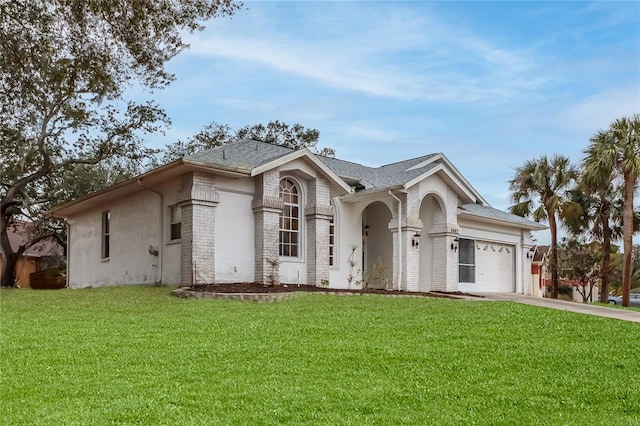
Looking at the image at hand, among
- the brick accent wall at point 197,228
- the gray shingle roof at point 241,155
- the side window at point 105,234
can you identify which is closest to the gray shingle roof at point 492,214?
the gray shingle roof at point 241,155

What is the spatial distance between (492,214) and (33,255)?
30054 mm

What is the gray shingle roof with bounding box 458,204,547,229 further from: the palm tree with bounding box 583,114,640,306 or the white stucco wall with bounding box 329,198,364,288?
the white stucco wall with bounding box 329,198,364,288

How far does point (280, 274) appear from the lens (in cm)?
2052

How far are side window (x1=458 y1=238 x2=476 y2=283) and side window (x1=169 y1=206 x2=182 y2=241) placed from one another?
12.0 meters

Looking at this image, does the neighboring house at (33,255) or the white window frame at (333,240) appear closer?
the white window frame at (333,240)

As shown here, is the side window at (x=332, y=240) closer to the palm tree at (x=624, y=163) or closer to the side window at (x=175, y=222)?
the side window at (x=175, y=222)

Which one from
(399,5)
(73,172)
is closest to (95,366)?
(399,5)

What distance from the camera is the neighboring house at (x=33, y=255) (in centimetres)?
4125

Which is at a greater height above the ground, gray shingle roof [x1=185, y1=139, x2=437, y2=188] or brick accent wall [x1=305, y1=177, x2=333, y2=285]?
gray shingle roof [x1=185, y1=139, x2=437, y2=188]

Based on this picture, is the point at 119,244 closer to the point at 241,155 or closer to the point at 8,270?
the point at 241,155

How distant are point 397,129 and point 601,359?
997 centimetres

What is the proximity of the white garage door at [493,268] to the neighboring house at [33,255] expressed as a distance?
27.1 m

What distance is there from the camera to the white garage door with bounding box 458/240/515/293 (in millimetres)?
27141

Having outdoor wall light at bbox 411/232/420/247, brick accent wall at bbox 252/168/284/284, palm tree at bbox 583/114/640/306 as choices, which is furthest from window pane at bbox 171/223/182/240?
palm tree at bbox 583/114/640/306
